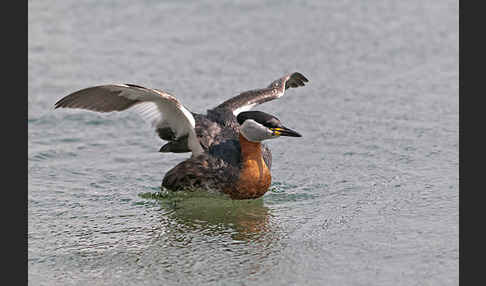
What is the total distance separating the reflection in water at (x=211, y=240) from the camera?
237 inches

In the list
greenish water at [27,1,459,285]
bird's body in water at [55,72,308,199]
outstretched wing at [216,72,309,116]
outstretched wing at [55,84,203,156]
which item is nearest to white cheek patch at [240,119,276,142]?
bird's body in water at [55,72,308,199]

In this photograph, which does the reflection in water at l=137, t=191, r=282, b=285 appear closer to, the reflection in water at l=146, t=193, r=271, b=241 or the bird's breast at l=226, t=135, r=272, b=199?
the reflection in water at l=146, t=193, r=271, b=241

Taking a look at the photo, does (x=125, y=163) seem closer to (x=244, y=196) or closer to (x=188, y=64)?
(x=244, y=196)

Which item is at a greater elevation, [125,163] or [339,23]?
[339,23]

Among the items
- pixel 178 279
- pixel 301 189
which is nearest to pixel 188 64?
pixel 301 189

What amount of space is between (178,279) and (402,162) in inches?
131

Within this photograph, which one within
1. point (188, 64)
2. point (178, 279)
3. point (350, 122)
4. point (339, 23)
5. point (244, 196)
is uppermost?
point (339, 23)

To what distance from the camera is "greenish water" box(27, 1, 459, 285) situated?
6191 mm

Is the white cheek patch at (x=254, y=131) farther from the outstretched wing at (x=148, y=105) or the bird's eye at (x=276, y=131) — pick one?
the outstretched wing at (x=148, y=105)

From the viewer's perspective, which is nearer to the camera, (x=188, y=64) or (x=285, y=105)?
(x=285, y=105)

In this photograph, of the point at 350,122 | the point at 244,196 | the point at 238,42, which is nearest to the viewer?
the point at 244,196

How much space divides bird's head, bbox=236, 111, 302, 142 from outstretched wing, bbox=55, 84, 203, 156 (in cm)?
57

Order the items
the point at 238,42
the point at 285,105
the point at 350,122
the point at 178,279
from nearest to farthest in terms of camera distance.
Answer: the point at 178,279, the point at 350,122, the point at 285,105, the point at 238,42

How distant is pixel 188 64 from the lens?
11258 millimetres
